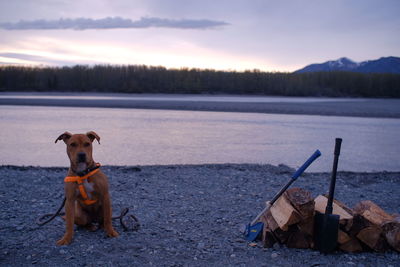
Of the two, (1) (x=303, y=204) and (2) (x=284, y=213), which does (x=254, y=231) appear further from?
(1) (x=303, y=204)

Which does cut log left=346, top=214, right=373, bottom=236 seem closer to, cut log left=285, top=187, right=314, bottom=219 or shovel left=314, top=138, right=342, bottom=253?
shovel left=314, top=138, right=342, bottom=253

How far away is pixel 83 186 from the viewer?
477 centimetres

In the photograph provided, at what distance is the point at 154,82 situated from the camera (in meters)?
52.6

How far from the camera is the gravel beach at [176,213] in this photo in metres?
4.74

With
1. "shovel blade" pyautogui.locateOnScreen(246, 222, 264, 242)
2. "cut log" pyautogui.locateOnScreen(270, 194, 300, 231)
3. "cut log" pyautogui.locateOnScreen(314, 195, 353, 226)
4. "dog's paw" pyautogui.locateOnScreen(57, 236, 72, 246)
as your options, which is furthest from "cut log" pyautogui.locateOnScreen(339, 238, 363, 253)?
"dog's paw" pyautogui.locateOnScreen(57, 236, 72, 246)

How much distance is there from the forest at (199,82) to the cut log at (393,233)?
4484 centimetres

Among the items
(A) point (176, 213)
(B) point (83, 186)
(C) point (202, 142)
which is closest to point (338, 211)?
(A) point (176, 213)

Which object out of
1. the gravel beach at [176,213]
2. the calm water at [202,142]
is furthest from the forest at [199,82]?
the gravel beach at [176,213]

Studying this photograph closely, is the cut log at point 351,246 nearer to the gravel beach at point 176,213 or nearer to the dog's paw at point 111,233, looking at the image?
the gravel beach at point 176,213

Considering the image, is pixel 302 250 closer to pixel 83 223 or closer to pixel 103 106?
pixel 83 223

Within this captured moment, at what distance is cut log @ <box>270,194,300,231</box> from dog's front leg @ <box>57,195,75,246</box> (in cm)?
258

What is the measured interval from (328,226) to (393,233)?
0.92 meters

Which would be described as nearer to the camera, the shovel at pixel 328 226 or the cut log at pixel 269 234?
the shovel at pixel 328 226

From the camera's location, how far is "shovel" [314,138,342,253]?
476cm
